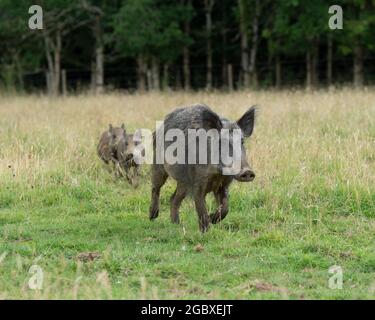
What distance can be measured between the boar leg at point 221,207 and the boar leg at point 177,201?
43 cm

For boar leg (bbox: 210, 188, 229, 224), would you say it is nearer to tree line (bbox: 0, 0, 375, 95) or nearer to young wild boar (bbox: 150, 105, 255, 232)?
young wild boar (bbox: 150, 105, 255, 232)

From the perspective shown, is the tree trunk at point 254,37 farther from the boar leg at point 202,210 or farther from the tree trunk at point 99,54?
the boar leg at point 202,210

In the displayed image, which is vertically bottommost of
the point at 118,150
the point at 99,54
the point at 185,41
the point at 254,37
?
the point at 118,150

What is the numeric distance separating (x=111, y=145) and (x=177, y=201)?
11.4ft

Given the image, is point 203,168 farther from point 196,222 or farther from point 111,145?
point 111,145

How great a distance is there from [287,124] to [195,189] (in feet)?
17.1

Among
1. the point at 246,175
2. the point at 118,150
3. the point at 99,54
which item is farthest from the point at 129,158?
the point at 99,54

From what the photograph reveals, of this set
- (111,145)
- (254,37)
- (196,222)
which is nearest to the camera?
(196,222)

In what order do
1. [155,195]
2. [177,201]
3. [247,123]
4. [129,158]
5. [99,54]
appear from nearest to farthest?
[247,123] < [177,201] < [155,195] < [129,158] < [99,54]

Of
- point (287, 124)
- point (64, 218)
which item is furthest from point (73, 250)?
point (287, 124)

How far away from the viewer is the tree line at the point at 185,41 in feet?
87.7

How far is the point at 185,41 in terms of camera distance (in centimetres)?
2928

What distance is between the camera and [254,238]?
7.76m

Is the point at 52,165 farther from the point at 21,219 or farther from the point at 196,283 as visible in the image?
the point at 196,283
